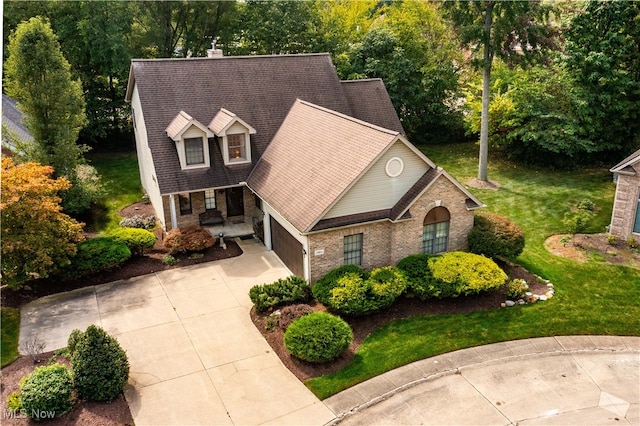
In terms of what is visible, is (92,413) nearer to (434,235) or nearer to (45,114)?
(434,235)

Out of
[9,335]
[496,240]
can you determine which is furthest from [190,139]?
[496,240]

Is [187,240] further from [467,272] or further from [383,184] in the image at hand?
[467,272]

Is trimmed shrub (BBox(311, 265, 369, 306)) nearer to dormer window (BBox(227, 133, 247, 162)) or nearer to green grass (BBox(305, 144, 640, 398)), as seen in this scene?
green grass (BBox(305, 144, 640, 398))

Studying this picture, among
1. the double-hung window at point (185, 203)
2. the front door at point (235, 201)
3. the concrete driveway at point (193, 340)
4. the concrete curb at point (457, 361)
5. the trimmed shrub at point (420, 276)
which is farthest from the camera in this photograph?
the front door at point (235, 201)

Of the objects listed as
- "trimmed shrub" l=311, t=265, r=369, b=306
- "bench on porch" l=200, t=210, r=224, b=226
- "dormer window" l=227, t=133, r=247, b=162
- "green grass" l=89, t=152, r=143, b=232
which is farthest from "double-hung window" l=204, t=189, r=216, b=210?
"trimmed shrub" l=311, t=265, r=369, b=306
